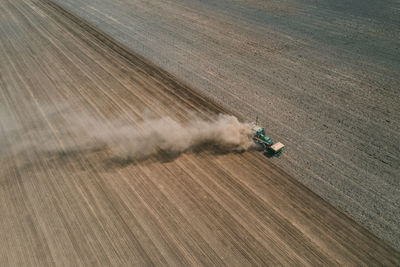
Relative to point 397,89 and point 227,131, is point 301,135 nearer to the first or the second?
point 227,131

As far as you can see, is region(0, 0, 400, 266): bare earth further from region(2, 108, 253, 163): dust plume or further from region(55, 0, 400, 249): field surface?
region(55, 0, 400, 249): field surface

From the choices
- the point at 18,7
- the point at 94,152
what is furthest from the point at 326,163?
the point at 18,7

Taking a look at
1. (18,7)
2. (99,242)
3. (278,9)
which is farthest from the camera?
(18,7)

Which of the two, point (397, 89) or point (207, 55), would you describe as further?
point (207, 55)

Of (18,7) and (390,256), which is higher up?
(18,7)

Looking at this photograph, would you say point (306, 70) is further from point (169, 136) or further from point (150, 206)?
point (150, 206)

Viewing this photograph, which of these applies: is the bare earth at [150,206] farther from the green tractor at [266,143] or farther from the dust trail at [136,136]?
the green tractor at [266,143]

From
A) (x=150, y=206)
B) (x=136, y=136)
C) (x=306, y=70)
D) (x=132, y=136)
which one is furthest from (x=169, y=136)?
(x=306, y=70)
